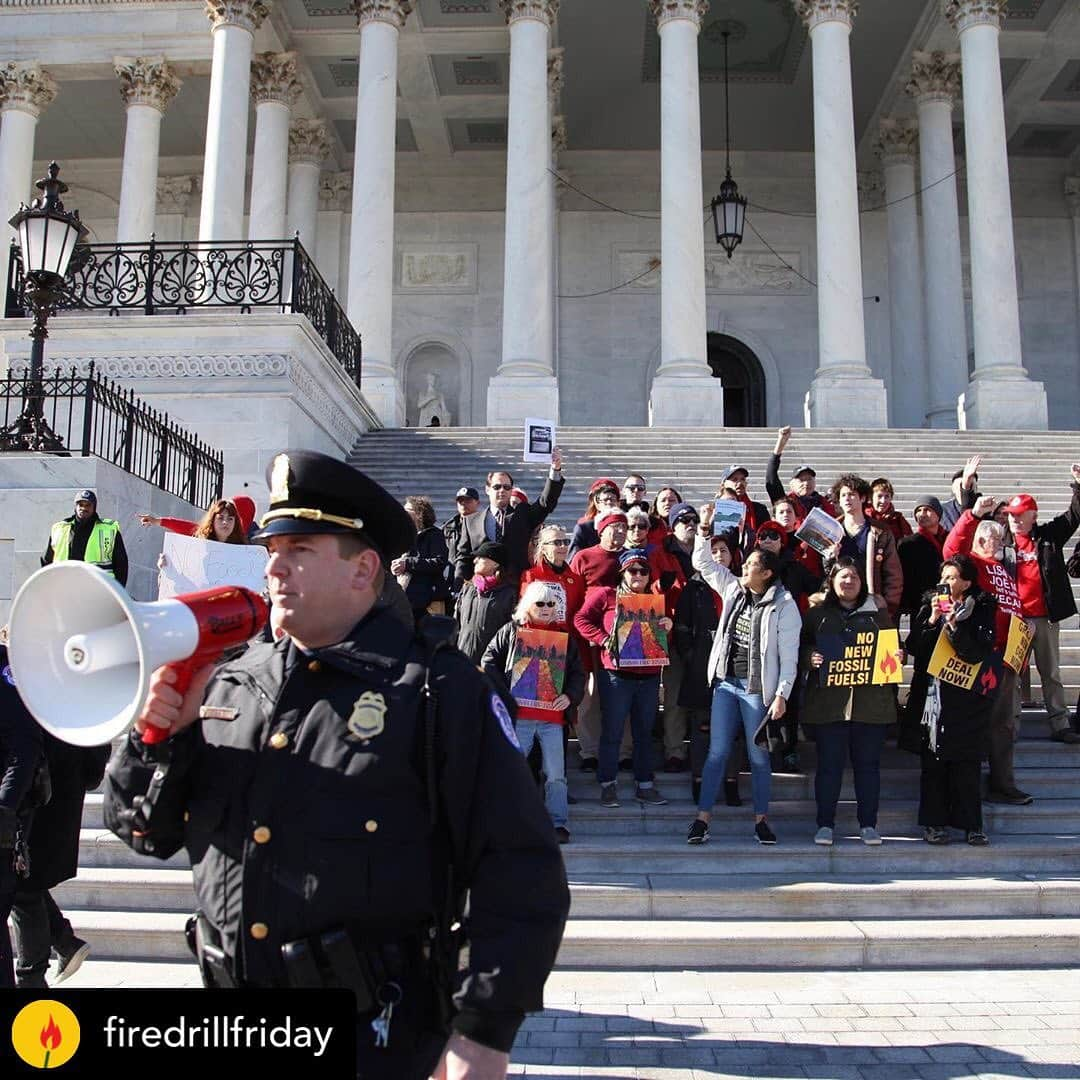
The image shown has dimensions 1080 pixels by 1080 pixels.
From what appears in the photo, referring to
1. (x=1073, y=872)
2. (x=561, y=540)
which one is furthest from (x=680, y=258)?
(x=1073, y=872)

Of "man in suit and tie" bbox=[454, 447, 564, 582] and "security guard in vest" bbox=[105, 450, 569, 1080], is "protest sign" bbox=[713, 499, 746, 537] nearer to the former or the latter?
"man in suit and tie" bbox=[454, 447, 564, 582]

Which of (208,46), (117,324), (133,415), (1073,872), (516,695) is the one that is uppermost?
(208,46)

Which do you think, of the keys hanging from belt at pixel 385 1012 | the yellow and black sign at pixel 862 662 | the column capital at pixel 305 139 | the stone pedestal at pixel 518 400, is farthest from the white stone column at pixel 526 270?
the keys hanging from belt at pixel 385 1012

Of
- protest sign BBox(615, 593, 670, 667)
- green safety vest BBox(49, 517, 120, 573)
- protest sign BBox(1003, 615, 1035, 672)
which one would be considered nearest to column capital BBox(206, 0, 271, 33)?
green safety vest BBox(49, 517, 120, 573)

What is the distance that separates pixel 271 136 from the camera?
23500mm

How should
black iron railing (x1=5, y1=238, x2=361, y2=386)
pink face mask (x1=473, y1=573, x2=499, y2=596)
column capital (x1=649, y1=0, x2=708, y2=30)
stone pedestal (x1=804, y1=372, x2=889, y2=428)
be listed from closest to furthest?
pink face mask (x1=473, y1=573, x2=499, y2=596) < black iron railing (x1=5, y1=238, x2=361, y2=386) < stone pedestal (x1=804, y1=372, x2=889, y2=428) < column capital (x1=649, y1=0, x2=708, y2=30)

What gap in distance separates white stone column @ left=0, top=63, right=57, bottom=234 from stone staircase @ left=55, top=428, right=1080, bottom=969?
757 inches

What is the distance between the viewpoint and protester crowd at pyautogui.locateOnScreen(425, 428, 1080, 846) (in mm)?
7250

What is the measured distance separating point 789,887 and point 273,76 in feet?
72.3

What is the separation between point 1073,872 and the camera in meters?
7.00

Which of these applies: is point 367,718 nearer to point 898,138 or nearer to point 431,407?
point 431,407

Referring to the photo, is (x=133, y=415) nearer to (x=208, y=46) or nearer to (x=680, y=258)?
(x=680, y=258)

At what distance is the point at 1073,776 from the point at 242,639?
735cm

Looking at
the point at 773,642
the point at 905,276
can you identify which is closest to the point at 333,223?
the point at 905,276
